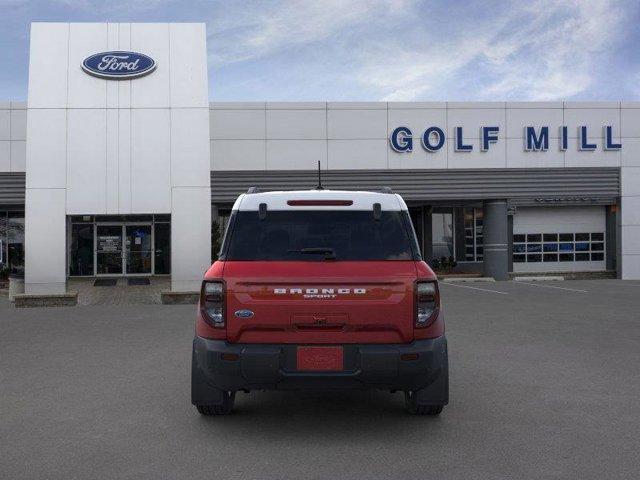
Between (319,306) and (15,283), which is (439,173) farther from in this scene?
(319,306)

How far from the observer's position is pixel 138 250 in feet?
96.1

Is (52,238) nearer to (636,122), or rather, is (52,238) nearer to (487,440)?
(487,440)

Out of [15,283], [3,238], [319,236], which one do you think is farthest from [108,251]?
[319,236]

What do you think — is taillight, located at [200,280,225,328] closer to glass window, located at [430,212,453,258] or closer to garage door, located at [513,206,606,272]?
garage door, located at [513,206,606,272]

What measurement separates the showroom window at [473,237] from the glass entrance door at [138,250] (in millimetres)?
14417

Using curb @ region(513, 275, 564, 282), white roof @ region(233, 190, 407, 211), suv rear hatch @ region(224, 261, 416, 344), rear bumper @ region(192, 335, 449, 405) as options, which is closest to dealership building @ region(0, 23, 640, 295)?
curb @ region(513, 275, 564, 282)

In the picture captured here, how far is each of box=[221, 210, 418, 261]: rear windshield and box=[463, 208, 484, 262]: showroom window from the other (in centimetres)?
2717

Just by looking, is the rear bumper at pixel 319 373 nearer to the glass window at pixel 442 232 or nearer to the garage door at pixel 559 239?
the garage door at pixel 559 239

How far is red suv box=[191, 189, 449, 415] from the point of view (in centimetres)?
497

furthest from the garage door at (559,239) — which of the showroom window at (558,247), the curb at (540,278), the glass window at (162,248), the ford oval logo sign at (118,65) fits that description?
the ford oval logo sign at (118,65)

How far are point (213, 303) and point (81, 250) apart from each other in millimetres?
25742

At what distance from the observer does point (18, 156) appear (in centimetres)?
2606

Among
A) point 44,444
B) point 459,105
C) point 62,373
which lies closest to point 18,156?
point 459,105

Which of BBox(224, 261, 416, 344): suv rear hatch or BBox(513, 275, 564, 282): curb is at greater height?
BBox(224, 261, 416, 344): suv rear hatch
